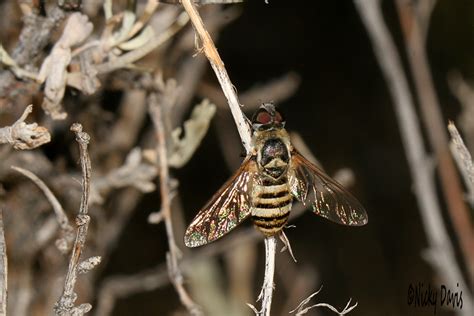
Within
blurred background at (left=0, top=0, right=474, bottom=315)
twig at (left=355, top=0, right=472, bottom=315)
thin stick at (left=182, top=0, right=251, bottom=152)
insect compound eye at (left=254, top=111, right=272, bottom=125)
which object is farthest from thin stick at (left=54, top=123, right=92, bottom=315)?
twig at (left=355, top=0, right=472, bottom=315)

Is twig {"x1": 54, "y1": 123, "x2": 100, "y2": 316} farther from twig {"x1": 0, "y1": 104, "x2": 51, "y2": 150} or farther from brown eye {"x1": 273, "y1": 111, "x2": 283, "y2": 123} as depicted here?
brown eye {"x1": 273, "y1": 111, "x2": 283, "y2": 123}

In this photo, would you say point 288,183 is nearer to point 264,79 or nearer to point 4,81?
point 4,81

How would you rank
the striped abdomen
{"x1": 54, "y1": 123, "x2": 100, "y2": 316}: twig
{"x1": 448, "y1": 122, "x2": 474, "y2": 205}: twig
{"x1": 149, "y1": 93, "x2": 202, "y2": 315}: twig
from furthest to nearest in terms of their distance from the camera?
{"x1": 149, "y1": 93, "x2": 202, "y2": 315}: twig < the striped abdomen < {"x1": 448, "y1": 122, "x2": 474, "y2": 205}: twig < {"x1": 54, "y1": 123, "x2": 100, "y2": 316}: twig

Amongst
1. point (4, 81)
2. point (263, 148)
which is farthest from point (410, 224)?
point (4, 81)

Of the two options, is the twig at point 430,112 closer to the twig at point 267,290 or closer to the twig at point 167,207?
the twig at point 167,207

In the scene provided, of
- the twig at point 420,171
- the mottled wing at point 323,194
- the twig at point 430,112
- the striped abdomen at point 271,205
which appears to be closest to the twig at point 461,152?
the mottled wing at point 323,194
